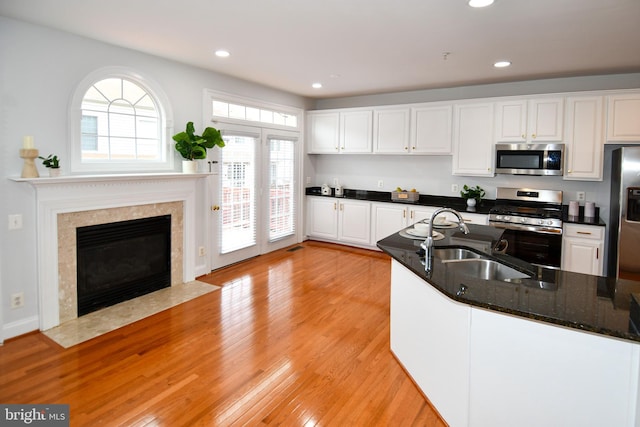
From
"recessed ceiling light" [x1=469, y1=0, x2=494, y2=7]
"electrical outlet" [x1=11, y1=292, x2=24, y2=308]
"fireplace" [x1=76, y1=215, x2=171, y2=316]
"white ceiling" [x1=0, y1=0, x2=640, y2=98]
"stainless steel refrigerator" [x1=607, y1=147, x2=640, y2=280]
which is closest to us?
"recessed ceiling light" [x1=469, y1=0, x2=494, y2=7]

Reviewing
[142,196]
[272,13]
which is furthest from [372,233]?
[272,13]

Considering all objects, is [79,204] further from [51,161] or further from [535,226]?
[535,226]

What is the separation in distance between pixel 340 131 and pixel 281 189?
139 cm

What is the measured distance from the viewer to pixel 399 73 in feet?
15.6

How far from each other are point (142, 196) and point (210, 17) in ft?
6.44

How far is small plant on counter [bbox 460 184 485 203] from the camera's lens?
17.9 feet

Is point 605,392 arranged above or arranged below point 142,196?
below

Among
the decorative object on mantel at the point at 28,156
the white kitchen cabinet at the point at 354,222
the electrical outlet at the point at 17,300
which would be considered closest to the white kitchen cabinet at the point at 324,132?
the white kitchen cabinet at the point at 354,222

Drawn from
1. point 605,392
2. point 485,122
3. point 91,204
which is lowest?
point 605,392

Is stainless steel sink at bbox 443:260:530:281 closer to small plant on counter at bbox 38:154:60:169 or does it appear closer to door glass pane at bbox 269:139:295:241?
small plant on counter at bbox 38:154:60:169

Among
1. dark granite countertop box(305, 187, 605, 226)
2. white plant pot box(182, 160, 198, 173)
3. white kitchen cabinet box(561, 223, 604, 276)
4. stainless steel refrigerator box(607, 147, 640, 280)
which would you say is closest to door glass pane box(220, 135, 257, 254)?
white plant pot box(182, 160, 198, 173)

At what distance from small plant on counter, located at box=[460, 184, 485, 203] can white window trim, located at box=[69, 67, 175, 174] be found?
13.0 feet

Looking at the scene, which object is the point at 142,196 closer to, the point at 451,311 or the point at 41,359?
the point at 41,359

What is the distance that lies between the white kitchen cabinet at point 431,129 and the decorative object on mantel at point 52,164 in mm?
4432
